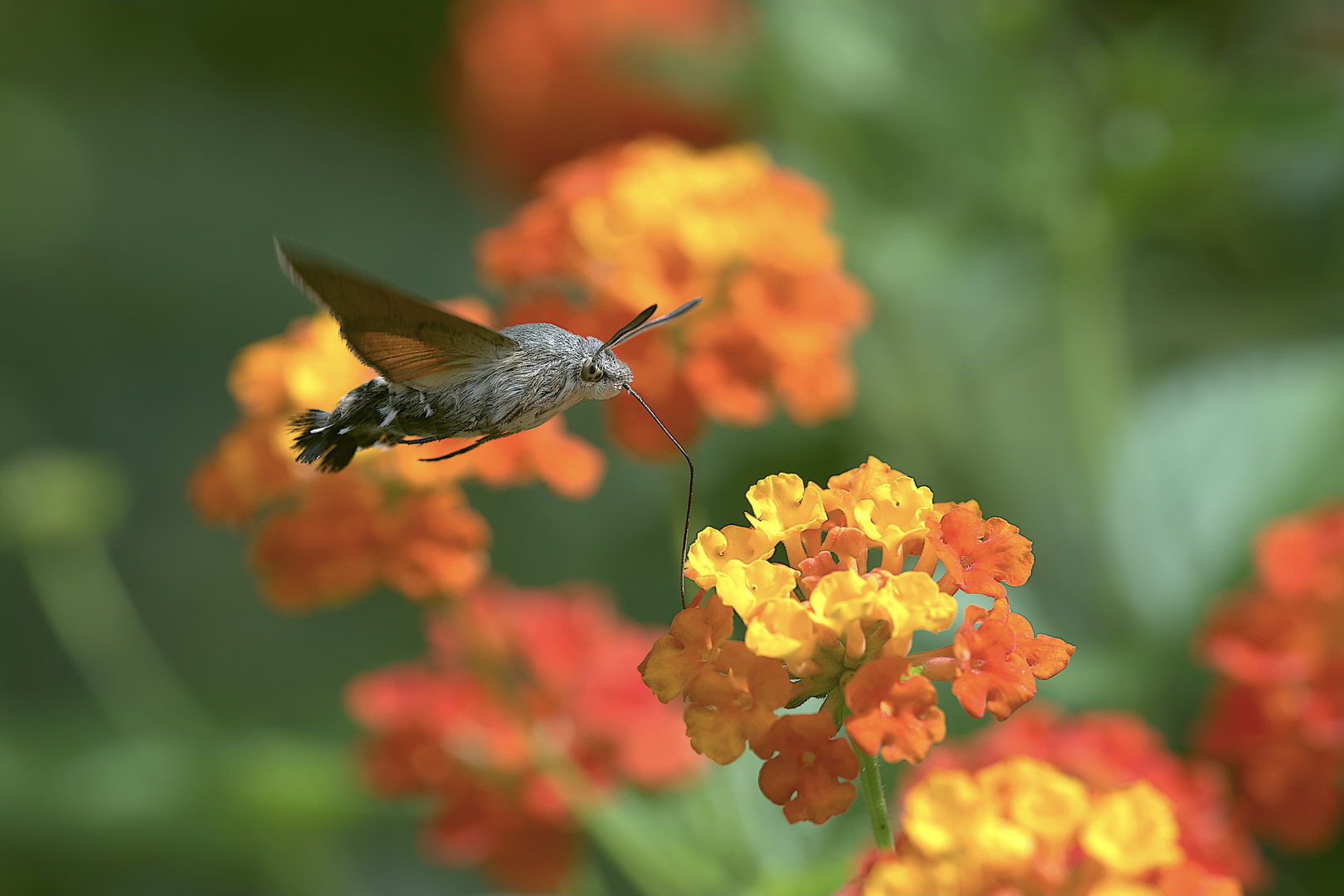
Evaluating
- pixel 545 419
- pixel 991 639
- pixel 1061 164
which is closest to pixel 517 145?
pixel 1061 164

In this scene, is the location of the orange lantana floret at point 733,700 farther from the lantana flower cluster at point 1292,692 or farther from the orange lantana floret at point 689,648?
the lantana flower cluster at point 1292,692

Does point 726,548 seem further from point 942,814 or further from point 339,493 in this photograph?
point 339,493

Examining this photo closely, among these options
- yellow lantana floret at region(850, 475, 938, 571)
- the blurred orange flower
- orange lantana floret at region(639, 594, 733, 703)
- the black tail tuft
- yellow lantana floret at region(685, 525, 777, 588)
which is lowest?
orange lantana floret at region(639, 594, 733, 703)

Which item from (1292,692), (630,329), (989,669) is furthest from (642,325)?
(1292,692)

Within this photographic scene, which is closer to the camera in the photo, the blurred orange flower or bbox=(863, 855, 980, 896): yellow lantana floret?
bbox=(863, 855, 980, 896): yellow lantana floret

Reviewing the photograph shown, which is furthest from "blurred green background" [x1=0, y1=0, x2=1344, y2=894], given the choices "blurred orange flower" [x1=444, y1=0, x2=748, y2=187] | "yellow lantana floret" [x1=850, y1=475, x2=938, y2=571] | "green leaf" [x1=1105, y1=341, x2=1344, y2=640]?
"yellow lantana floret" [x1=850, y1=475, x2=938, y2=571]

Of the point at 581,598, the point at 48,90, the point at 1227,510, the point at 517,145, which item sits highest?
the point at 48,90

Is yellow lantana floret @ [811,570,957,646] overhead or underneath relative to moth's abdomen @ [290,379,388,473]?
underneath

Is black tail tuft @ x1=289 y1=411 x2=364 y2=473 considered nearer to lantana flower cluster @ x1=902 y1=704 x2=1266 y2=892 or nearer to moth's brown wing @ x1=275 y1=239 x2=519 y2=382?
moth's brown wing @ x1=275 y1=239 x2=519 y2=382

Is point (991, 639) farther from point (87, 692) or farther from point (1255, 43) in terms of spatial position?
point (87, 692)

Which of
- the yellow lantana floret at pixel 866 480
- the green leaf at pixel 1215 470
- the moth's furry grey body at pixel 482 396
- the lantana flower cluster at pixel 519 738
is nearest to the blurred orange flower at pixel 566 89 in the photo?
the green leaf at pixel 1215 470
